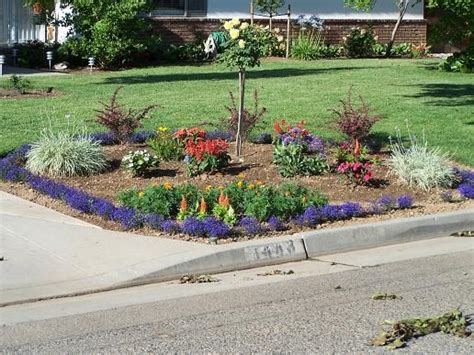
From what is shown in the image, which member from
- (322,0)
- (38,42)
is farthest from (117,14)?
(322,0)

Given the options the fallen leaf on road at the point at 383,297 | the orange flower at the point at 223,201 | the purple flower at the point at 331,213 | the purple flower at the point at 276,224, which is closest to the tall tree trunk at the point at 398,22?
the purple flower at the point at 331,213

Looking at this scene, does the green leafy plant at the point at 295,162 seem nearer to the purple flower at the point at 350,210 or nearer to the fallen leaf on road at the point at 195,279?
the purple flower at the point at 350,210

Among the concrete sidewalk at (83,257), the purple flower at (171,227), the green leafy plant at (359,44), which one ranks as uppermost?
the green leafy plant at (359,44)

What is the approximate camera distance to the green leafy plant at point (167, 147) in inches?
441

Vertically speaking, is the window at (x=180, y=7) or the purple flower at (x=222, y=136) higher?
the window at (x=180, y=7)

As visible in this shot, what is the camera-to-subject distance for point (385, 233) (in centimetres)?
895

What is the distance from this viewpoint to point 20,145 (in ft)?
40.3

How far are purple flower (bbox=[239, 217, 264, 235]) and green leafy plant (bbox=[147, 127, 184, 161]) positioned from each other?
2729 mm

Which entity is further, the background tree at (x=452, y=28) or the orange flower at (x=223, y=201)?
the background tree at (x=452, y=28)

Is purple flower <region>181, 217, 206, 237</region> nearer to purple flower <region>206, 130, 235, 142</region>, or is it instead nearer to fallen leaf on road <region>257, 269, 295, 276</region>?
fallen leaf on road <region>257, 269, 295, 276</region>

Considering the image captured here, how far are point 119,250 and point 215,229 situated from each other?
95 centimetres

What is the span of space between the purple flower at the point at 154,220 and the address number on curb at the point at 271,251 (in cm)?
103

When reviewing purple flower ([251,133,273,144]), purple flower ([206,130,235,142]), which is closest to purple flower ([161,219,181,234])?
purple flower ([206,130,235,142])

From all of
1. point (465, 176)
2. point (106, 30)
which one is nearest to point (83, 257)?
point (465, 176)
